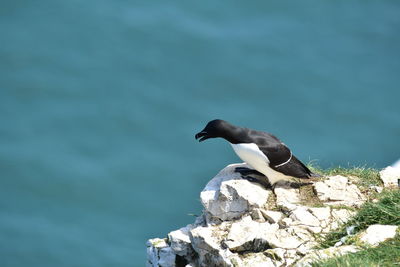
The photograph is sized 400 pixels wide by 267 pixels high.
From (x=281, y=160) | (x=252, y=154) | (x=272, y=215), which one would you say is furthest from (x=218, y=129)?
(x=272, y=215)

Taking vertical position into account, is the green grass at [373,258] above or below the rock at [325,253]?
below

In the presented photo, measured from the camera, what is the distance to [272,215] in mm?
8586

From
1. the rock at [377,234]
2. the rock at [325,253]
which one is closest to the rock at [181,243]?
the rock at [325,253]

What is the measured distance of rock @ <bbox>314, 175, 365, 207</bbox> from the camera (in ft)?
29.4

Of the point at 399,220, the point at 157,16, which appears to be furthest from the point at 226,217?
the point at 157,16

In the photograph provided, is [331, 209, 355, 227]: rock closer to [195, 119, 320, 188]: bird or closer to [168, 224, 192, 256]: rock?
[195, 119, 320, 188]: bird

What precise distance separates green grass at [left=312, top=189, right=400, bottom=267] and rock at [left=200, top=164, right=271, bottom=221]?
0.97 meters

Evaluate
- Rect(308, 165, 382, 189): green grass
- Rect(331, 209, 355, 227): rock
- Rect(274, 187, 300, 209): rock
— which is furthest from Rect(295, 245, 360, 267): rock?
Rect(308, 165, 382, 189): green grass

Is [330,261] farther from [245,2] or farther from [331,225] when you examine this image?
[245,2]


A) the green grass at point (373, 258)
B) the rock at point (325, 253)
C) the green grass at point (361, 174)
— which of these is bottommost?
the green grass at point (373, 258)

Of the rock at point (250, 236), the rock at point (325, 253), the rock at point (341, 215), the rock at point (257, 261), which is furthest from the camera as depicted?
the rock at point (341, 215)

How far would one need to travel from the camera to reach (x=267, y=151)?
30.0 ft

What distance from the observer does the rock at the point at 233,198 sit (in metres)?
8.87

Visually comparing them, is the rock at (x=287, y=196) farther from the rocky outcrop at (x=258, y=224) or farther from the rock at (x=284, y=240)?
the rock at (x=284, y=240)
